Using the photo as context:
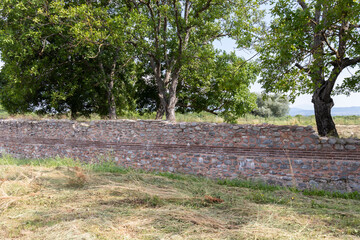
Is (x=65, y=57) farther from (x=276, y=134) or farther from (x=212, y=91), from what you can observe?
(x=276, y=134)

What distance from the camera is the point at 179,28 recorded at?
567 inches

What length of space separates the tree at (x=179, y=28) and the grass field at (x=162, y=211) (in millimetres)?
7926

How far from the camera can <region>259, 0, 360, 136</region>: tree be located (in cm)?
834

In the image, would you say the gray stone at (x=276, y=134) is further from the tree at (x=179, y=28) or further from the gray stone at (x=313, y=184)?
the tree at (x=179, y=28)

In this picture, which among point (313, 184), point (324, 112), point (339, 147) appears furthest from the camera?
point (324, 112)

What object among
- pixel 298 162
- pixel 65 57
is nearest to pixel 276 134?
pixel 298 162

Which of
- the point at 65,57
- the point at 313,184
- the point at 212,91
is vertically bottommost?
the point at 313,184

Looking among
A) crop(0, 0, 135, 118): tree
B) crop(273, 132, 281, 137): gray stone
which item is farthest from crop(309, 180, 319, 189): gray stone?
crop(0, 0, 135, 118): tree

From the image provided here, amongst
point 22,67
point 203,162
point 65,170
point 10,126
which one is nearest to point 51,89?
point 22,67

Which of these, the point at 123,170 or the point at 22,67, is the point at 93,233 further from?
the point at 22,67

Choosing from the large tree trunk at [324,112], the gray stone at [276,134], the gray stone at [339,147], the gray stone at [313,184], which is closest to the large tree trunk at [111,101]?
the gray stone at [276,134]

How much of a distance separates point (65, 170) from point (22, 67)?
30.8 ft

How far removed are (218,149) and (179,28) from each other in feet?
25.0

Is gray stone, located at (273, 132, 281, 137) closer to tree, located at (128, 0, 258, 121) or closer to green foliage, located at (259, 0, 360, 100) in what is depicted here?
green foliage, located at (259, 0, 360, 100)
